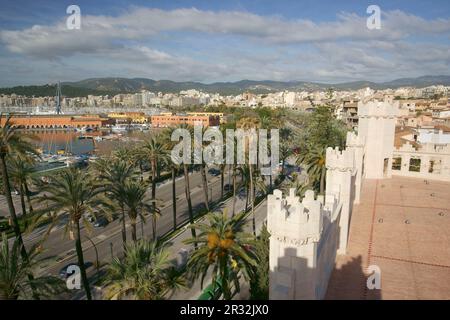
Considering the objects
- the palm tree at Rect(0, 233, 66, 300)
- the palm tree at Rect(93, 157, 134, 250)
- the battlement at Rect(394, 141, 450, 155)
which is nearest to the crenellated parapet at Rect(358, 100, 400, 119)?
the battlement at Rect(394, 141, 450, 155)

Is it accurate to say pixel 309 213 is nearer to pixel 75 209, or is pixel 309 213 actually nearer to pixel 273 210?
pixel 273 210

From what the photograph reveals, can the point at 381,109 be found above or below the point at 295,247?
above

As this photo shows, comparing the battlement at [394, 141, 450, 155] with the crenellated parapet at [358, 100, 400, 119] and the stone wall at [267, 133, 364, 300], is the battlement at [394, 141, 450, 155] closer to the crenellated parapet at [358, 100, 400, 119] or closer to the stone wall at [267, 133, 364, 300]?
the crenellated parapet at [358, 100, 400, 119]

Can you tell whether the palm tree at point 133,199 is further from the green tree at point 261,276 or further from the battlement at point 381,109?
the battlement at point 381,109

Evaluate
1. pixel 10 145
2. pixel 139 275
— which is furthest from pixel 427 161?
pixel 10 145

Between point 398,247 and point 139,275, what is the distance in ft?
39.0

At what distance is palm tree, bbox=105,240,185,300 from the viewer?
52.1 ft

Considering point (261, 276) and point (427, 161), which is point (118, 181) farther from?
point (427, 161)

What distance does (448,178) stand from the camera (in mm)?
27375

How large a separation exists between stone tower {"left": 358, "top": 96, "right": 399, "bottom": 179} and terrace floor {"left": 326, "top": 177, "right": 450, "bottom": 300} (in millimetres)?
4233

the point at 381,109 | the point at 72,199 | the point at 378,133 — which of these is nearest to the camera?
the point at 72,199

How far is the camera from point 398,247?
52.0 ft

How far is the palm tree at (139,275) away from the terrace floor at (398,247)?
8.12 metres

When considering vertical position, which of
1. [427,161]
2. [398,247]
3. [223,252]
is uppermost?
[427,161]
